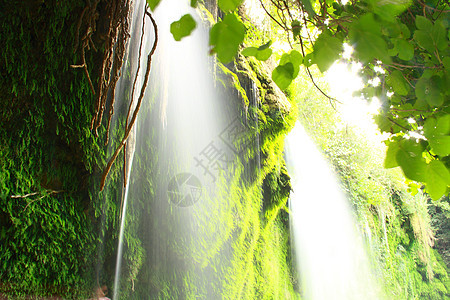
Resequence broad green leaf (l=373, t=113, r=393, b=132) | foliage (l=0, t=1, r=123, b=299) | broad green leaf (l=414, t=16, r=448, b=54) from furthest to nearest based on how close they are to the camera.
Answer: foliage (l=0, t=1, r=123, b=299) → broad green leaf (l=373, t=113, r=393, b=132) → broad green leaf (l=414, t=16, r=448, b=54)

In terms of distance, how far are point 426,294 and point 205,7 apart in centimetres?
884

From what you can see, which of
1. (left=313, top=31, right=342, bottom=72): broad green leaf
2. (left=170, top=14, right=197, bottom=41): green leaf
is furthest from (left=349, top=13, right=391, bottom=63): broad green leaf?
(left=170, top=14, right=197, bottom=41): green leaf

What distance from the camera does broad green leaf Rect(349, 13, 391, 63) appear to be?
15.8 inches

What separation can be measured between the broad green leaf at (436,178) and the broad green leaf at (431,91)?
0.55 ft

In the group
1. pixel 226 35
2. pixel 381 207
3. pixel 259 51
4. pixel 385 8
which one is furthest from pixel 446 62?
pixel 381 207

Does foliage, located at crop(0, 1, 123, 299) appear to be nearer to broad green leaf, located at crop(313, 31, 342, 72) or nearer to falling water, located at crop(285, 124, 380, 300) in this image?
broad green leaf, located at crop(313, 31, 342, 72)

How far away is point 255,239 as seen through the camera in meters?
3.19

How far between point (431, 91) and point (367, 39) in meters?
0.40

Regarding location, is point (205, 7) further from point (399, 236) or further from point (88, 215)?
point (399, 236)

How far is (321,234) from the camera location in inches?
220

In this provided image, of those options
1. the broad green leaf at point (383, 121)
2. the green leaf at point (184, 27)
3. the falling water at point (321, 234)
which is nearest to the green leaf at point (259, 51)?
the green leaf at point (184, 27)

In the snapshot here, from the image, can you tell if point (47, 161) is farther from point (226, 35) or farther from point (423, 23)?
point (423, 23)

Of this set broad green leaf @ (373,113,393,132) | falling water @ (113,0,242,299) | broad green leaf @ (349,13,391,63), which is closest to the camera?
broad green leaf @ (349,13,391,63)

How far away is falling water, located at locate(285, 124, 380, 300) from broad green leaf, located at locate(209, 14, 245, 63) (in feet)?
13.8
